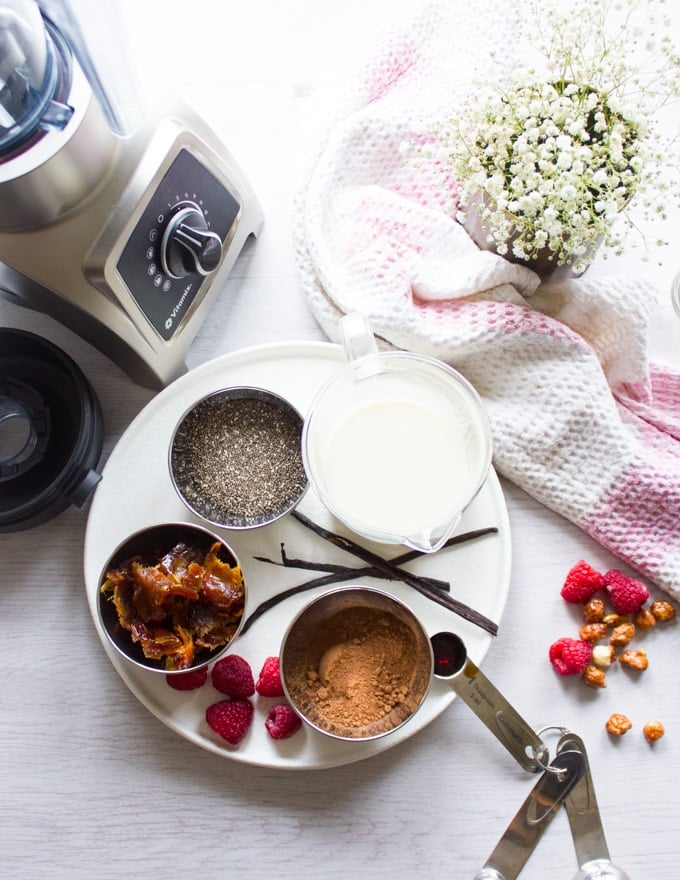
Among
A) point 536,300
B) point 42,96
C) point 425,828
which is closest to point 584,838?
point 425,828

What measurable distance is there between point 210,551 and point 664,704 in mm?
594

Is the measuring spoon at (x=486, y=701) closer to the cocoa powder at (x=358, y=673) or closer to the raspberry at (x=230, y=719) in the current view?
the cocoa powder at (x=358, y=673)

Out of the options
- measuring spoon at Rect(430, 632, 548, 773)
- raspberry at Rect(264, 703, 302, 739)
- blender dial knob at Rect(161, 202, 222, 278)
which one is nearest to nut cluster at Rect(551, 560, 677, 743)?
measuring spoon at Rect(430, 632, 548, 773)

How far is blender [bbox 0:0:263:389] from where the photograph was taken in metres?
0.71

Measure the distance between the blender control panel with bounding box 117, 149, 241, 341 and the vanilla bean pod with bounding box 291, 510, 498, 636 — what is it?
30 cm

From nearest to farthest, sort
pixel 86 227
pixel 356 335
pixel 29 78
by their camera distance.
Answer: pixel 29 78, pixel 86 227, pixel 356 335

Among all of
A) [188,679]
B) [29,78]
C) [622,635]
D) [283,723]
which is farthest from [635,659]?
[29,78]

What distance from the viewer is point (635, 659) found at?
100 cm

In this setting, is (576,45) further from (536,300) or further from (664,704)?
(664,704)

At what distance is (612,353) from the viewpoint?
105 centimetres

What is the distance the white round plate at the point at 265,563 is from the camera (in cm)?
95

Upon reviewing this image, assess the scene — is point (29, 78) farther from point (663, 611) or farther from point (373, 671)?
point (663, 611)

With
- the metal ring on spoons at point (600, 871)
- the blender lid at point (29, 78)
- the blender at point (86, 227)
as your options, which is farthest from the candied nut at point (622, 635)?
the blender lid at point (29, 78)

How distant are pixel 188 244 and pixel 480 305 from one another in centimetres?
37
